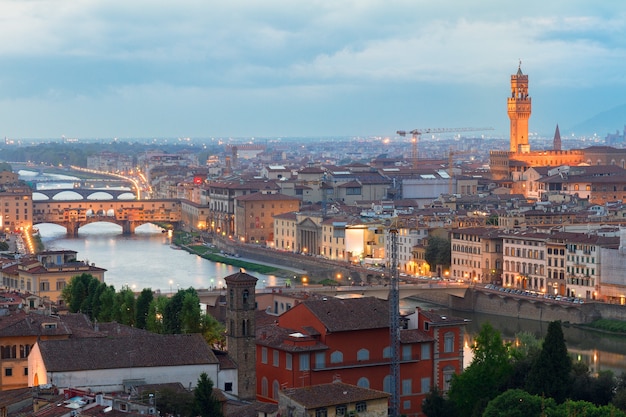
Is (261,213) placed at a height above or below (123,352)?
below

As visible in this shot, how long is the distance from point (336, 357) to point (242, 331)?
4.23 ft

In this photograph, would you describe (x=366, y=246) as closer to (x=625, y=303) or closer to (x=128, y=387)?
(x=625, y=303)

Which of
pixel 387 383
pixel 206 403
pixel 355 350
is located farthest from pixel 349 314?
pixel 206 403

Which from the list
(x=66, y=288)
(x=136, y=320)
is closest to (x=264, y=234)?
(x=66, y=288)

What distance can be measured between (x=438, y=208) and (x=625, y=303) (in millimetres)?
14362

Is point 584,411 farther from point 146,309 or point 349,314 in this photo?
point 146,309

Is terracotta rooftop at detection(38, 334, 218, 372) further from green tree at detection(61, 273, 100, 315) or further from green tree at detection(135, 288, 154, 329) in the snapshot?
green tree at detection(61, 273, 100, 315)

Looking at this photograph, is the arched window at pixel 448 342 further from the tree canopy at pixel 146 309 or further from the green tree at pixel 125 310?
the green tree at pixel 125 310

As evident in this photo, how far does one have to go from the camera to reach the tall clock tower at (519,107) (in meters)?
62.4

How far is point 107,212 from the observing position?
2190 inches

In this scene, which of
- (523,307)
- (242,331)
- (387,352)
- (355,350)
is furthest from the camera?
(523,307)

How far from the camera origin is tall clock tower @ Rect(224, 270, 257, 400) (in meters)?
16.7

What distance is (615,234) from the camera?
32.0m

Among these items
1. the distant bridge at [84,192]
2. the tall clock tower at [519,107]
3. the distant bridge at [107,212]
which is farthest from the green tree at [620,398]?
the distant bridge at [84,192]
